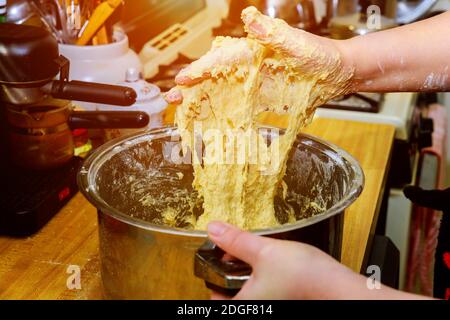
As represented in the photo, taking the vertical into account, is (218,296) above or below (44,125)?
below

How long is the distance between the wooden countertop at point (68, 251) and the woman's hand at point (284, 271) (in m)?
0.31

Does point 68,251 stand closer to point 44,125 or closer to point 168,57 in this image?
point 44,125

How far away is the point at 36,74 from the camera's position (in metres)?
0.99

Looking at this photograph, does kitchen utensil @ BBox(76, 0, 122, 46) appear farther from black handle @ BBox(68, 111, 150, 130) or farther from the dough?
the dough

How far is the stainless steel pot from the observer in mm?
718

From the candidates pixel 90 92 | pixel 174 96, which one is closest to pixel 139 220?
pixel 174 96

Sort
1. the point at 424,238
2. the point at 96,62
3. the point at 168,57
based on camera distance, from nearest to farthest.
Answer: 1. the point at 96,62
2. the point at 168,57
3. the point at 424,238

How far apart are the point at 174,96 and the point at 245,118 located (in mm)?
121

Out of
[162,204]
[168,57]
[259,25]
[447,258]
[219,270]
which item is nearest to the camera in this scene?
[219,270]

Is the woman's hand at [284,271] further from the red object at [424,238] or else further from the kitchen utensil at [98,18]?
the red object at [424,238]

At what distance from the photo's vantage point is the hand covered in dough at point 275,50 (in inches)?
32.9

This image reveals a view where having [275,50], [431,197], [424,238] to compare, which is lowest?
[424,238]

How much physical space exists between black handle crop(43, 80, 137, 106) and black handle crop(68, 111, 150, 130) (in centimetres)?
8
